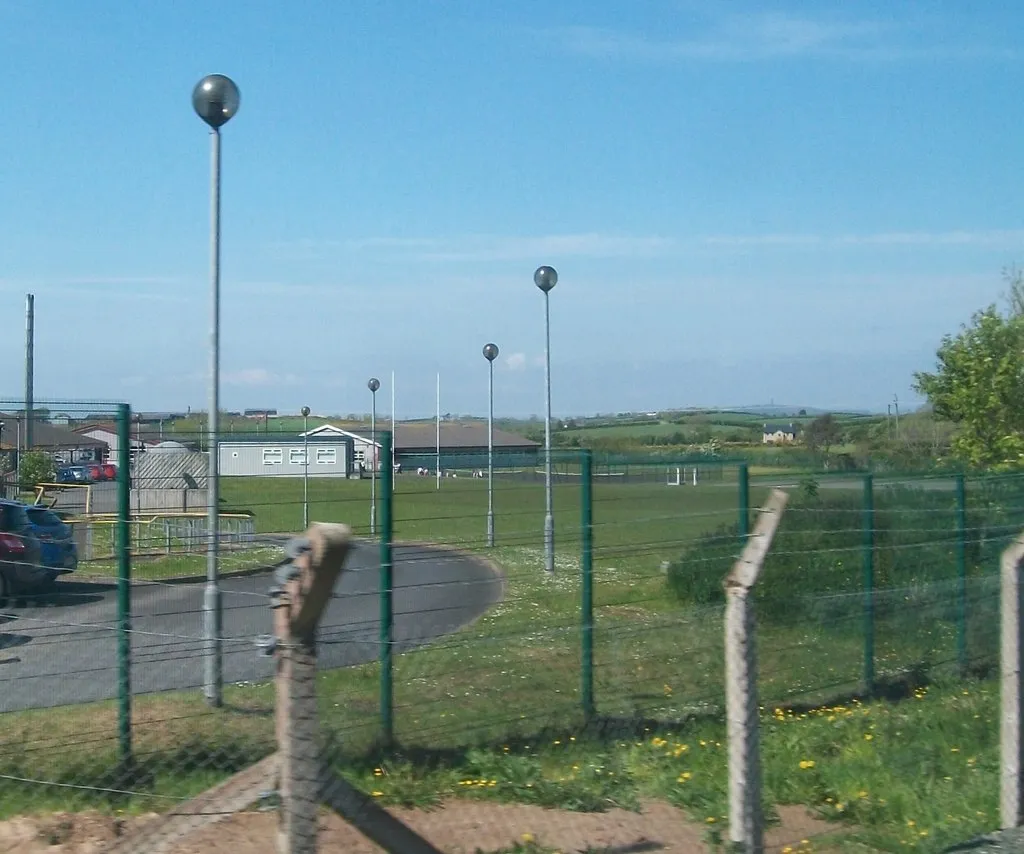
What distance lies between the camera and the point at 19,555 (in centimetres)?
1007

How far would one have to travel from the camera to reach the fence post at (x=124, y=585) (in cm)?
623

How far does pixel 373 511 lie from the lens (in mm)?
7270

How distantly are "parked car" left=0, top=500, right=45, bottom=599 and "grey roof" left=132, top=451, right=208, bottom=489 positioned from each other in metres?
0.77

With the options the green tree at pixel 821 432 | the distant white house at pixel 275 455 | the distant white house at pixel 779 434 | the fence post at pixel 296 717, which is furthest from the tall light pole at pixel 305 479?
the green tree at pixel 821 432

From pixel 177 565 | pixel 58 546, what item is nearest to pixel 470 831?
pixel 177 565

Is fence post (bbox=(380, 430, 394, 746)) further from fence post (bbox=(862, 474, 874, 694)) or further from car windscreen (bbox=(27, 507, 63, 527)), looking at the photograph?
fence post (bbox=(862, 474, 874, 694))

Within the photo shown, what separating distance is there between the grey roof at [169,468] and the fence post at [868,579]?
526 centimetres

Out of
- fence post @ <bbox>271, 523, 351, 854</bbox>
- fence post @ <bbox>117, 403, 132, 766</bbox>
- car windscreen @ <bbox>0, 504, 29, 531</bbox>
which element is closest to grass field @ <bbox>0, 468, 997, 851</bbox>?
fence post @ <bbox>117, 403, 132, 766</bbox>

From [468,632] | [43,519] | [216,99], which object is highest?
[216,99]

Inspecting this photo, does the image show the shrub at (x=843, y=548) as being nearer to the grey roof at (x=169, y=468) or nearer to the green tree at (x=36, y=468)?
the grey roof at (x=169, y=468)

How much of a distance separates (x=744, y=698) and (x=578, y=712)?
3774mm

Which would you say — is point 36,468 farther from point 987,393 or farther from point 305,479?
point 987,393

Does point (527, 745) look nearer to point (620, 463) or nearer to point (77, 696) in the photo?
point (620, 463)

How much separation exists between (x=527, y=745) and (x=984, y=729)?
2.92 m
